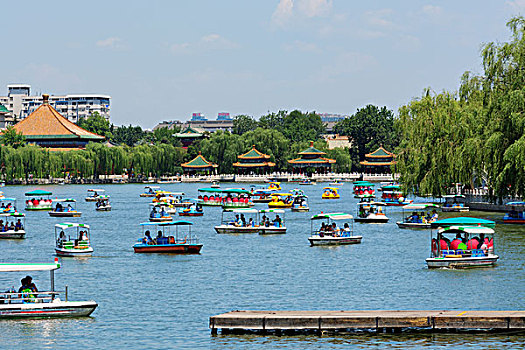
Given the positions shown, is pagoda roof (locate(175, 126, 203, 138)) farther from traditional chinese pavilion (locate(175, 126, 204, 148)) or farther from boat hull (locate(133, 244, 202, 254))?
boat hull (locate(133, 244, 202, 254))

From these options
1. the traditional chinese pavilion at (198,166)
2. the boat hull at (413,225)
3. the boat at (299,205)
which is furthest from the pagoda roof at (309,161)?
the boat hull at (413,225)

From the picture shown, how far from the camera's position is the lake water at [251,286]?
28078 mm

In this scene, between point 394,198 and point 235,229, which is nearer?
point 235,229

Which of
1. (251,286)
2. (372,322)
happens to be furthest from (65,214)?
(372,322)

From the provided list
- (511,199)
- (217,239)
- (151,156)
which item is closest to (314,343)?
(217,239)

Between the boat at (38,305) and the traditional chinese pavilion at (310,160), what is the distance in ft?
474

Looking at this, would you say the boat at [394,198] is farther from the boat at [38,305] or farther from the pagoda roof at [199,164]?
the pagoda roof at [199,164]

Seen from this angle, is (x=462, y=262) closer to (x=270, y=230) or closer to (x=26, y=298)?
(x=26, y=298)

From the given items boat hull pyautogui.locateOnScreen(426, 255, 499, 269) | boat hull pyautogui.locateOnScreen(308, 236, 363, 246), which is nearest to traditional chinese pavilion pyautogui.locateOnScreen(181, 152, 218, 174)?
boat hull pyautogui.locateOnScreen(308, 236, 363, 246)

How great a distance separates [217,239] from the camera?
5941 centimetres

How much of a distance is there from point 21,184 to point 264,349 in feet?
409

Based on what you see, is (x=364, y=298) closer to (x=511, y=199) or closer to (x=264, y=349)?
(x=264, y=349)

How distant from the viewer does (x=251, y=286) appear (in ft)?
127

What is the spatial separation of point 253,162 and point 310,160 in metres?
11.3
